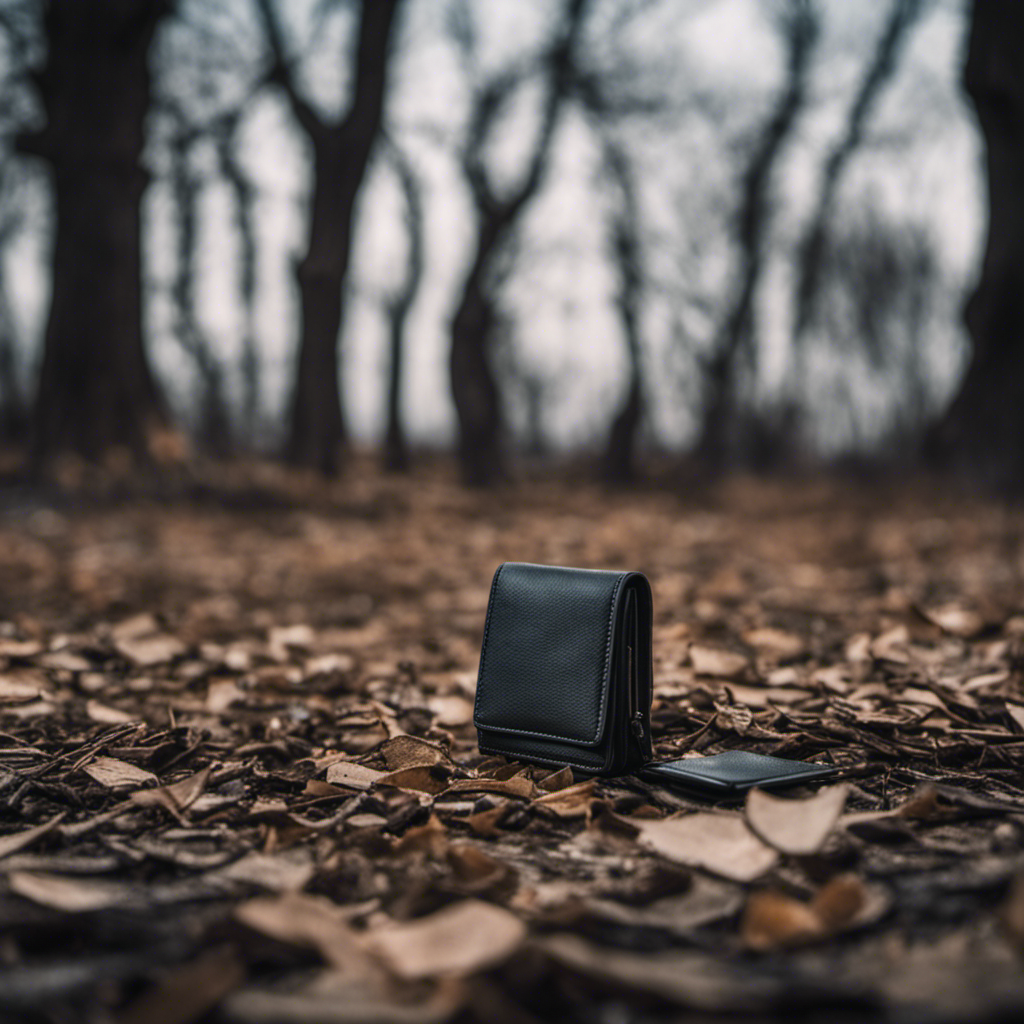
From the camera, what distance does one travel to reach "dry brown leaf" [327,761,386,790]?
1853 millimetres

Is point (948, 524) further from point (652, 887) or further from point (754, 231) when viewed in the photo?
point (754, 231)

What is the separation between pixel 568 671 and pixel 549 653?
0.06 m

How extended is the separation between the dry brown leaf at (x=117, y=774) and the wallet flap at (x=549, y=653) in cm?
67

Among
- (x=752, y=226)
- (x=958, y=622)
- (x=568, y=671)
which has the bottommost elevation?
(x=958, y=622)

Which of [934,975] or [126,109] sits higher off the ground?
[126,109]

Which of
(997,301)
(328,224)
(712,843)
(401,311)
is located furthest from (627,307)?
(712,843)

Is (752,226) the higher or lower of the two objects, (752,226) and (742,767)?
the higher

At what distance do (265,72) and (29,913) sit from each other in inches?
435

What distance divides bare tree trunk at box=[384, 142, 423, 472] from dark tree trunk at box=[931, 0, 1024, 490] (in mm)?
10571

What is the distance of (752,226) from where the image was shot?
15.6 metres

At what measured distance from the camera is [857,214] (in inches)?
891

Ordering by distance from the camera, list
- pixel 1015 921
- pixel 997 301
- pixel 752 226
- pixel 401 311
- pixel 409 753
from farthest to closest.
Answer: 1. pixel 401 311
2. pixel 752 226
3. pixel 997 301
4. pixel 409 753
5. pixel 1015 921

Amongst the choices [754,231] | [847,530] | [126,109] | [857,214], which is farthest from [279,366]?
[847,530]

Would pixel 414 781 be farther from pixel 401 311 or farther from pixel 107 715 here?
pixel 401 311
